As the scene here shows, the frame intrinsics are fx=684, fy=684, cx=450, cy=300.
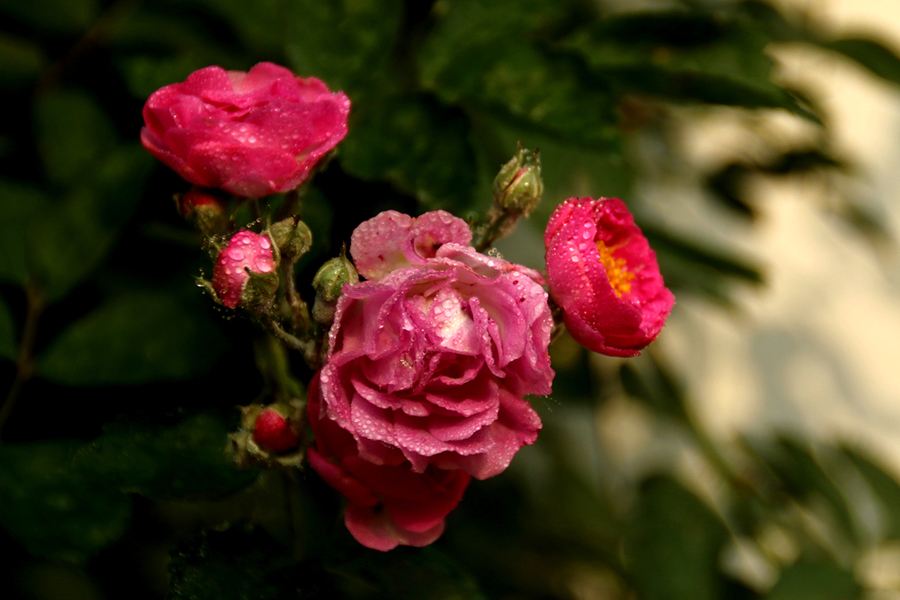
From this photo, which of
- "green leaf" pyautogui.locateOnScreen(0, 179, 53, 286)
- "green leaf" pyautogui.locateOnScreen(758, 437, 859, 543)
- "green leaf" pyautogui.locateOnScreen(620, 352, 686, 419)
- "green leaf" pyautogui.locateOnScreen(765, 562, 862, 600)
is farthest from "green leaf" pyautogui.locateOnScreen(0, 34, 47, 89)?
"green leaf" pyautogui.locateOnScreen(758, 437, 859, 543)

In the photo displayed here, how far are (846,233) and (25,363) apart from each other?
5.26 ft

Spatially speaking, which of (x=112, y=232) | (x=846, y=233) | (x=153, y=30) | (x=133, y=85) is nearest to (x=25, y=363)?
(x=112, y=232)

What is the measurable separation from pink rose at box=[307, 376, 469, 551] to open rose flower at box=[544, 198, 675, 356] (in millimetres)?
112

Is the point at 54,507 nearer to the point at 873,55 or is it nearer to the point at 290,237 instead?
the point at 290,237

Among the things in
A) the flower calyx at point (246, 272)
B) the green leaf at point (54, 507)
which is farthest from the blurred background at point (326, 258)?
the flower calyx at point (246, 272)

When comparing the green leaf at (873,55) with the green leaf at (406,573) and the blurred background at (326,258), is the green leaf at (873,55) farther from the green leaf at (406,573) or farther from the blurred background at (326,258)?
the green leaf at (406,573)

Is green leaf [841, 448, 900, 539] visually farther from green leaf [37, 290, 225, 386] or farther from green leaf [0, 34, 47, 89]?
green leaf [0, 34, 47, 89]

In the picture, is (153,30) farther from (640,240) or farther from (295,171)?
(640,240)

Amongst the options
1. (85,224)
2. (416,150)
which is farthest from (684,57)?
(85,224)

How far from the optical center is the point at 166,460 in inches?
15.8

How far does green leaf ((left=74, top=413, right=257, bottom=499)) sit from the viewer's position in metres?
0.38

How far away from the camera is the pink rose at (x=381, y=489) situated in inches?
14.2

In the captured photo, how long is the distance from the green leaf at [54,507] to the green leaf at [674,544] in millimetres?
584

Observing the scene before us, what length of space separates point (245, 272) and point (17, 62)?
1.54ft
